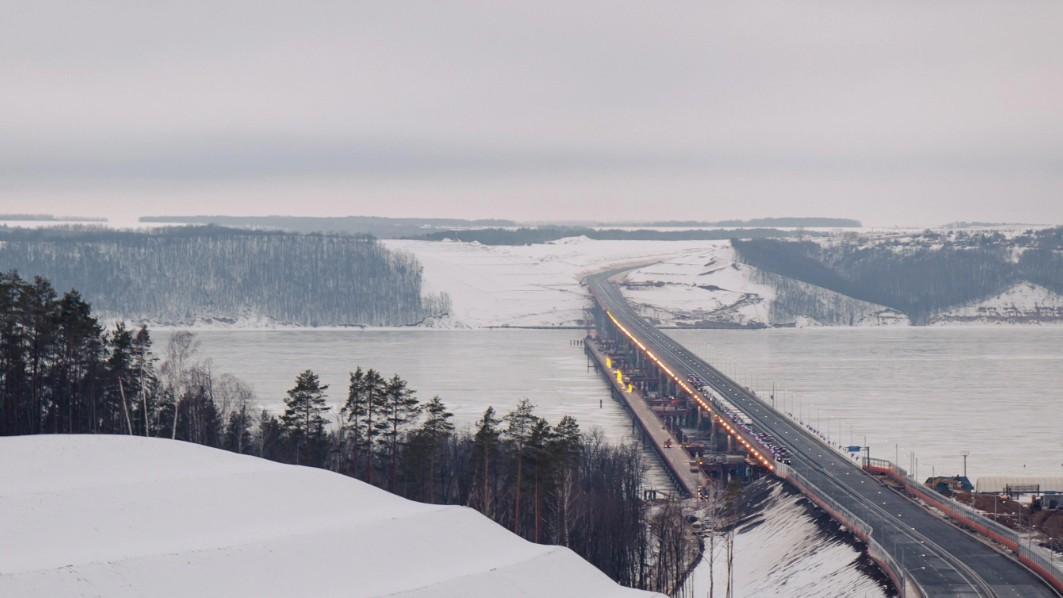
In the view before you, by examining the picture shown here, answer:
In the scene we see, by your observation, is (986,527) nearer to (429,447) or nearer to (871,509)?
(871,509)

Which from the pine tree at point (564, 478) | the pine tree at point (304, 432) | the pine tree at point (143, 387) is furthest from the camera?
the pine tree at point (143, 387)

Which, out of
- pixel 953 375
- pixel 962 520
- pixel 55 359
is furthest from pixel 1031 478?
pixel 953 375

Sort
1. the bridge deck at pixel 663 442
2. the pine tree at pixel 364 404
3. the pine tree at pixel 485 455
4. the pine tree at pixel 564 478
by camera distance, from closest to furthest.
→ the pine tree at pixel 564 478
the pine tree at pixel 485 455
the pine tree at pixel 364 404
the bridge deck at pixel 663 442

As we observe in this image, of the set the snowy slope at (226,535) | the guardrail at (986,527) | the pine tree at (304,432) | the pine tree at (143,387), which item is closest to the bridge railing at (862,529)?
the guardrail at (986,527)

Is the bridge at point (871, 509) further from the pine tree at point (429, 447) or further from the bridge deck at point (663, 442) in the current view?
the pine tree at point (429, 447)

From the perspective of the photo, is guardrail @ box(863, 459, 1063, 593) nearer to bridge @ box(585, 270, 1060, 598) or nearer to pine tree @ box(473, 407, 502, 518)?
bridge @ box(585, 270, 1060, 598)

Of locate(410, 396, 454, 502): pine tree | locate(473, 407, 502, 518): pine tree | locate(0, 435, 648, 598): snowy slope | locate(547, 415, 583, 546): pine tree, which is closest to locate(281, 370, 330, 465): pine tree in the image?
locate(410, 396, 454, 502): pine tree
